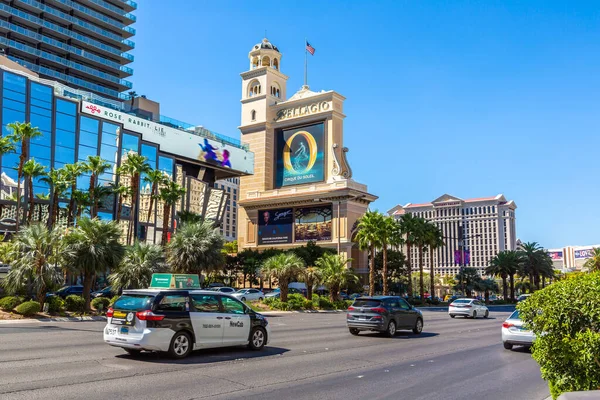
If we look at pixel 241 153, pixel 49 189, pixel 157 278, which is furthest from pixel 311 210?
pixel 157 278

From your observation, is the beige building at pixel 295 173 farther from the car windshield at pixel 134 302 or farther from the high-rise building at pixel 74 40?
the car windshield at pixel 134 302

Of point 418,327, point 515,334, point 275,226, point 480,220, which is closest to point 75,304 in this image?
point 418,327

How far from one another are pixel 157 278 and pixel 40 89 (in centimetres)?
4799

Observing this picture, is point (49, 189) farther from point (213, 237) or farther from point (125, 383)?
point (125, 383)

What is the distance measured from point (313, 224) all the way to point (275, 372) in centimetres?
8133

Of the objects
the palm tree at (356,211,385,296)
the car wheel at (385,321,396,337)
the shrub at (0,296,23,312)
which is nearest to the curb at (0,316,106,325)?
the shrub at (0,296,23,312)

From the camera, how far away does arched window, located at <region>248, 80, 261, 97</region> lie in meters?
106

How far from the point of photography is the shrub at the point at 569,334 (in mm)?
7398

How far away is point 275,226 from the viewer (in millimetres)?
97000

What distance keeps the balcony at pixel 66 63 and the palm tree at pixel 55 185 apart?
4482cm

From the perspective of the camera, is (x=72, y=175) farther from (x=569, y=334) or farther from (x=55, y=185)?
(x=569, y=334)

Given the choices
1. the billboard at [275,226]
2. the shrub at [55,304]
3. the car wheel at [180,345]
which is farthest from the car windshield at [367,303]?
the billboard at [275,226]

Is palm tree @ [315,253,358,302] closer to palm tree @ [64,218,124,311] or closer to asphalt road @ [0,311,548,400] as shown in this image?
palm tree @ [64,218,124,311]

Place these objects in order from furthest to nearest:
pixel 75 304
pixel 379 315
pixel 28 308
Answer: pixel 75 304 < pixel 28 308 < pixel 379 315
